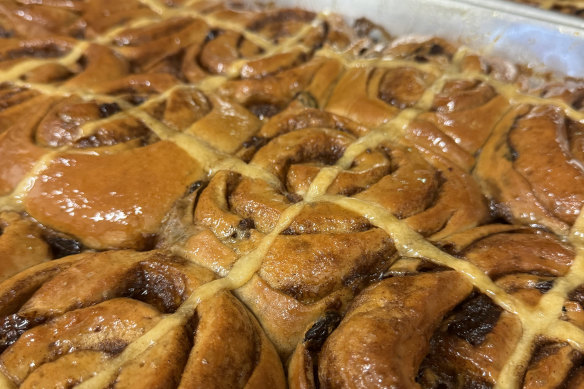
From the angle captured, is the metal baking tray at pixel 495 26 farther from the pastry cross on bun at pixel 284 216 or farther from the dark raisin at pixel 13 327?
the dark raisin at pixel 13 327

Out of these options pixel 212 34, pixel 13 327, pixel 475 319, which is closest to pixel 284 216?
pixel 475 319

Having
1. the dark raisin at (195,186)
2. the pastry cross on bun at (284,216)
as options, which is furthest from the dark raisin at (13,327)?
the dark raisin at (195,186)

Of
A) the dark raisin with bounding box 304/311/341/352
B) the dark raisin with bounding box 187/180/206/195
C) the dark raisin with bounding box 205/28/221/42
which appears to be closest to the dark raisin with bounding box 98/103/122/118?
the dark raisin with bounding box 187/180/206/195

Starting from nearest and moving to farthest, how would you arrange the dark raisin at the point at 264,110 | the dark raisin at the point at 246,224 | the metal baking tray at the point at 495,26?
1. the dark raisin at the point at 246,224
2. the dark raisin at the point at 264,110
3. the metal baking tray at the point at 495,26

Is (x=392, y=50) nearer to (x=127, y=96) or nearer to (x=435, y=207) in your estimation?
(x=435, y=207)

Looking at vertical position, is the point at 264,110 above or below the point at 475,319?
above

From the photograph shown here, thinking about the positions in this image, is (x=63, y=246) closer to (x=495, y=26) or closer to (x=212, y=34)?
(x=212, y=34)
